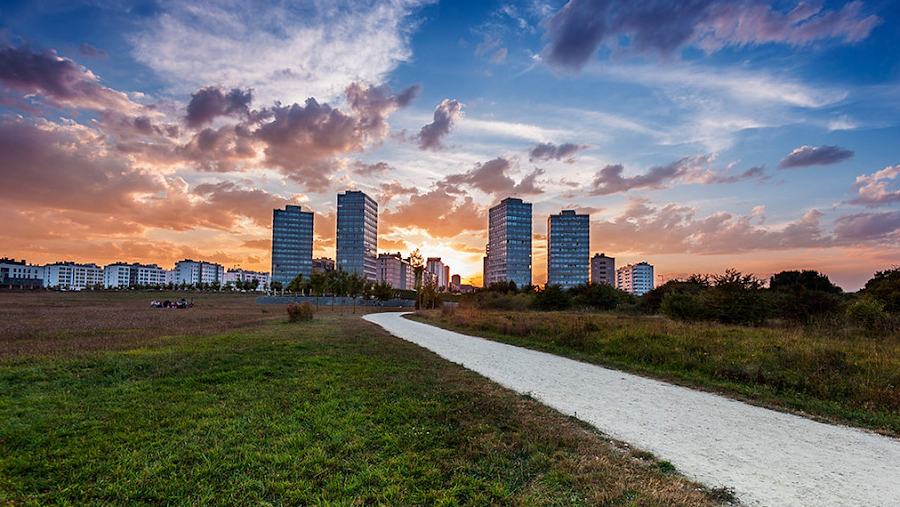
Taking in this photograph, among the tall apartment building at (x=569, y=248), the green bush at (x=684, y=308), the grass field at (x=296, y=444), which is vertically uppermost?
the tall apartment building at (x=569, y=248)

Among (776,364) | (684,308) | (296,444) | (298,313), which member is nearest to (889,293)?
(684,308)

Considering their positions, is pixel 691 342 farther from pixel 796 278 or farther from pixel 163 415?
pixel 796 278

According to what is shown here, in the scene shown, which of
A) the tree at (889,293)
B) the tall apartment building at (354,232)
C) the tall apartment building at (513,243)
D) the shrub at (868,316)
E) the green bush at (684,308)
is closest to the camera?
the shrub at (868,316)

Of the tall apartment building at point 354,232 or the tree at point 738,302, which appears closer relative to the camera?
the tree at point 738,302

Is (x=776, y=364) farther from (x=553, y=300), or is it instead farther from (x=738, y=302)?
(x=553, y=300)

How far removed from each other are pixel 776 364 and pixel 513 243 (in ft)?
539

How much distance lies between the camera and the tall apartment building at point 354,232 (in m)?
182

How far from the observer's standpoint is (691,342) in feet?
44.7

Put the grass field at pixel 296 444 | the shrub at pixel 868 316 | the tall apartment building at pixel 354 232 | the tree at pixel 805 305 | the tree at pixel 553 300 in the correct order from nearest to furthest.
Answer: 1. the grass field at pixel 296 444
2. the shrub at pixel 868 316
3. the tree at pixel 805 305
4. the tree at pixel 553 300
5. the tall apartment building at pixel 354 232

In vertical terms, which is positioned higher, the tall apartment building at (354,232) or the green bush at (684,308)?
the tall apartment building at (354,232)

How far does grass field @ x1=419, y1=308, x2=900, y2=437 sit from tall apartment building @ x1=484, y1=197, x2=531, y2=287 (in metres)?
155

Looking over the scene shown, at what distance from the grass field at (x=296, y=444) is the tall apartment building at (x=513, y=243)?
538 ft

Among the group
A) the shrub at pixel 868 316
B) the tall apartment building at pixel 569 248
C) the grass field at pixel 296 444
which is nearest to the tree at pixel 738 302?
the shrub at pixel 868 316

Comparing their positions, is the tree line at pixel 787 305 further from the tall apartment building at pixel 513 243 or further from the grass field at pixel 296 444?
the tall apartment building at pixel 513 243
